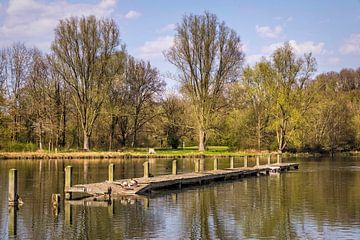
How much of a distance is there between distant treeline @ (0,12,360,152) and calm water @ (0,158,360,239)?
34521 mm

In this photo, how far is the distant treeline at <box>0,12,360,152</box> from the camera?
6469 cm

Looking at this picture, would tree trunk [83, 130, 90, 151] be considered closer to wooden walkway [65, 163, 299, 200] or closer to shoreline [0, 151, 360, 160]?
shoreline [0, 151, 360, 160]

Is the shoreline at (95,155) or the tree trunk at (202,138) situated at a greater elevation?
the tree trunk at (202,138)

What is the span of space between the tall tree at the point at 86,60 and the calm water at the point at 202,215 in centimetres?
3398

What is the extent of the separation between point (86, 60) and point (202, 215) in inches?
1825

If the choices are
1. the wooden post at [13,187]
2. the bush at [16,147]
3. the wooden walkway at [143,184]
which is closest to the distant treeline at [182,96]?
the bush at [16,147]

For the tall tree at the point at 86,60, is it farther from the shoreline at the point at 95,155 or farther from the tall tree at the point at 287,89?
the tall tree at the point at 287,89

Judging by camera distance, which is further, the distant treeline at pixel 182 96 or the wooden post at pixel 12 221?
the distant treeline at pixel 182 96

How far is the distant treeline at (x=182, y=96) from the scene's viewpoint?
64.7m

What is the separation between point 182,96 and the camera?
70.6 meters

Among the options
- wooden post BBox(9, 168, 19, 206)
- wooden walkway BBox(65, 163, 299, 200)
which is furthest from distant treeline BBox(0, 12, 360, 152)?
wooden post BBox(9, 168, 19, 206)

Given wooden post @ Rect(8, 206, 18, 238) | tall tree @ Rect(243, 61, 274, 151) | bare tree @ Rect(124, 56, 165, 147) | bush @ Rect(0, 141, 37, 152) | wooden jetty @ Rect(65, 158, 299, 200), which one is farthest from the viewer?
bare tree @ Rect(124, 56, 165, 147)

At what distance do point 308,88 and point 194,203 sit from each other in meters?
47.6

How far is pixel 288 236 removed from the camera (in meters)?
17.0
